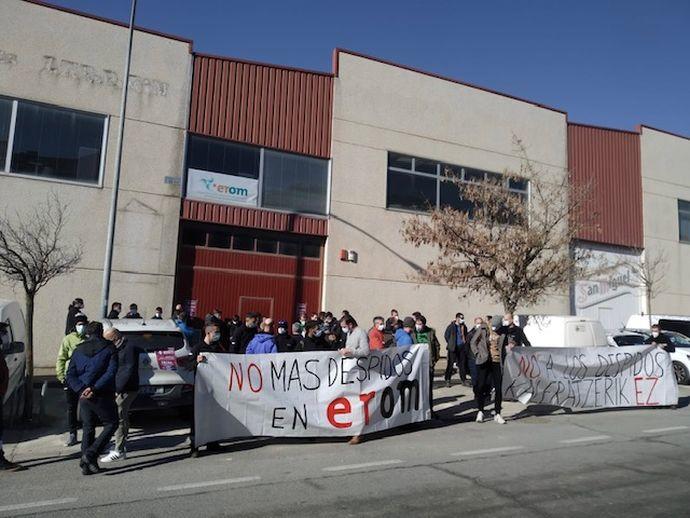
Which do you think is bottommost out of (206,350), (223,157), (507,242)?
(206,350)

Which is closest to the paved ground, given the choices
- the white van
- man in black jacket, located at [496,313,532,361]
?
man in black jacket, located at [496,313,532,361]

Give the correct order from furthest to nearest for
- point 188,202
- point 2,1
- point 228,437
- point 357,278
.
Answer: point 357,278 < point 188,202 < point 2,1 < point 228,437

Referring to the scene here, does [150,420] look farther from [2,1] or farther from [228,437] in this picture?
[2,1]

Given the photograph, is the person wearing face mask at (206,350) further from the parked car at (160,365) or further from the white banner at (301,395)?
the parked car at (160,365)

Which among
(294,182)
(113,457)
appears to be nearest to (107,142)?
(294,182)

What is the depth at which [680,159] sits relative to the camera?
2805 centimetres

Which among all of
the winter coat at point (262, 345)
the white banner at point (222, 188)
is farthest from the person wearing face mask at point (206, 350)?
the white banner at point (222, 188)

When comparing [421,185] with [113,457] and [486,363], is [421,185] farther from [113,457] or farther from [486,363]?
[113,457]

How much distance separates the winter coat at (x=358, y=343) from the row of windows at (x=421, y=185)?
1196 cm

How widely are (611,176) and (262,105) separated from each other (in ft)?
52.0

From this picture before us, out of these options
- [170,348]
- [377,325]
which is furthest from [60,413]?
[377,325]

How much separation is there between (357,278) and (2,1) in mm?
12624

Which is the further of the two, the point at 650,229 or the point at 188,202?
the point at 650,229

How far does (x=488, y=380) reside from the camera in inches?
402
